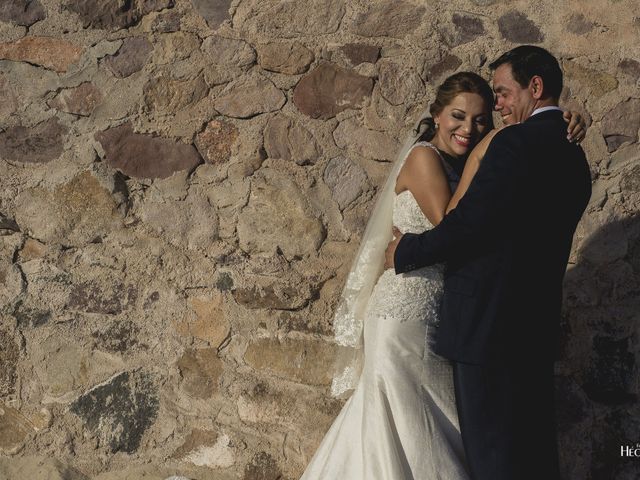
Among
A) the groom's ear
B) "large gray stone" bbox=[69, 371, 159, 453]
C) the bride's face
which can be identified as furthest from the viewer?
"large gray stone" bbox=[69, 371, 159, 453]

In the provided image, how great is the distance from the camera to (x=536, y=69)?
2869 millimetres

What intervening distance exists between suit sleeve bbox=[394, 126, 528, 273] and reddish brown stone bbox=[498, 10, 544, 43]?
2.73 ft

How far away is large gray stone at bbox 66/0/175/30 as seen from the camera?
3.50 m

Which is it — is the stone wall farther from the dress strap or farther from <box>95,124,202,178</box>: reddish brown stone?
the dress strap

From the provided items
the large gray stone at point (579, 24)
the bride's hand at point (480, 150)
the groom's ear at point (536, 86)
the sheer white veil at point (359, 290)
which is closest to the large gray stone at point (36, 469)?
the sheer white veil at point (359, 290)

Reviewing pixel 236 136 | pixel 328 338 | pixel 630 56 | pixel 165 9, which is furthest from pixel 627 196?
pixel 165 9

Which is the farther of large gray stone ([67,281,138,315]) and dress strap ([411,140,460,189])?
large gray stone ([67,281,138,315])

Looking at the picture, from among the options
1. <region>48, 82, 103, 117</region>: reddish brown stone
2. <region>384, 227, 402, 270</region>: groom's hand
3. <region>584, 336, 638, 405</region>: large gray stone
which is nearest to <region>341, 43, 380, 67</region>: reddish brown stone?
<region>384, 227, 402, 270</region>: groom's hand

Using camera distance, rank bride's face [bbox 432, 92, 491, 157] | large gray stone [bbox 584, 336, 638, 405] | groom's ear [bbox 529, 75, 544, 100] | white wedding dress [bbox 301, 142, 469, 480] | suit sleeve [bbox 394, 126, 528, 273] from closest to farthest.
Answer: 1. suit sleeve [bbox 394, 126, 528, 273]
2. white wedding dress [bbox 301, 142, 469, 480]
3. groom's ear [bbox 529, 75, 544, 100]
4. bride's face [bbox 432, 92, 491, 157]
5. large gray stone [bbox 584, 336, 638, 405]

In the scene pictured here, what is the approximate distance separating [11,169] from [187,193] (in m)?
0.67

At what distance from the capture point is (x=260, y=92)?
348cm

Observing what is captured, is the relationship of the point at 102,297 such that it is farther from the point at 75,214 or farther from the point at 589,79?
the point at 589,79

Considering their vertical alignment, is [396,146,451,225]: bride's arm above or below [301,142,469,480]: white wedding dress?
above

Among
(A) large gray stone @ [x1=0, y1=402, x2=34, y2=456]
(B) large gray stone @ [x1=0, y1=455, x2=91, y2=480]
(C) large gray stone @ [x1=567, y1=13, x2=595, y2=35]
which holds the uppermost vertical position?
(C) large gray stone @ [x1=567, y1=13, x2=595, y2=35]
